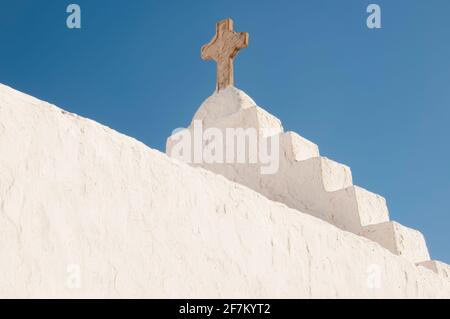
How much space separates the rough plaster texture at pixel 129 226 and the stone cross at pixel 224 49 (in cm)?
400

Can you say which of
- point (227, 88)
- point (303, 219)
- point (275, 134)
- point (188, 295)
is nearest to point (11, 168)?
point (188, 295)

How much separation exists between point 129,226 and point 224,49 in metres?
5.47

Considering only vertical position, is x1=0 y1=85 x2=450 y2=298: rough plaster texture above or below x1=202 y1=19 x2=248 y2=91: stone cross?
below

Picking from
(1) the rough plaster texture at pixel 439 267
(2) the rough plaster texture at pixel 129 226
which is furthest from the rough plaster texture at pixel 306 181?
(2) the rough plaster texture at pixel 129 226

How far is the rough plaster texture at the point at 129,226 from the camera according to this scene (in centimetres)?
312

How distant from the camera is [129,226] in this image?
3584mm

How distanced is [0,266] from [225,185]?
74.3 inches

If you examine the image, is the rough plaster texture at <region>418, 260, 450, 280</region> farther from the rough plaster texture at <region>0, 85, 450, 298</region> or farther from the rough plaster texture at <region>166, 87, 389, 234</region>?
the rough plaster texture at <region>0, 85, 450, 298</region>

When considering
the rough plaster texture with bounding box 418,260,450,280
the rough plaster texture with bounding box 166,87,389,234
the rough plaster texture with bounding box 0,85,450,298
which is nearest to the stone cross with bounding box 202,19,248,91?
the rough plaster texture with bounding box 166,87,389,234

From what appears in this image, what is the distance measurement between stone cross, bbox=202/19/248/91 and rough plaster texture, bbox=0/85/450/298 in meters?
4.00

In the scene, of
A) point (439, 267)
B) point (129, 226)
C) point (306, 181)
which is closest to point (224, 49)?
point (306, 181)

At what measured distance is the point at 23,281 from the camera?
9.75 ft

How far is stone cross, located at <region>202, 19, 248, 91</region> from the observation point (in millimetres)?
8508
